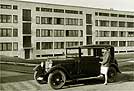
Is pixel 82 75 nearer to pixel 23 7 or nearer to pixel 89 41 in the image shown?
pixel 23 7

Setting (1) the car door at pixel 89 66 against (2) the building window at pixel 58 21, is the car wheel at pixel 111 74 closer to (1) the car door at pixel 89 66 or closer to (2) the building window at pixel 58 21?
(1) the car door at pixel 89 66

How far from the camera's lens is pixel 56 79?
1054 cm

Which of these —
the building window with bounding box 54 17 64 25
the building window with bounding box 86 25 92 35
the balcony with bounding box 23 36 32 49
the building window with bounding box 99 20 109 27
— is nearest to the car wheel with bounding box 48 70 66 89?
the balcony with bounding box 23 36 32 49

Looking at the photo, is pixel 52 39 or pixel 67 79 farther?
pixel 52 39

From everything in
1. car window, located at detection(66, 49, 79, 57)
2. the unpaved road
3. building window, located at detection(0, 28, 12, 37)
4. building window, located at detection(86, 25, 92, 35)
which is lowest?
the unpaved road

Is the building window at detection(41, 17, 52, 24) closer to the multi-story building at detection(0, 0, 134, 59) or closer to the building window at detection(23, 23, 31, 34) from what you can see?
the multi-story building at detection(0, 0, 134, 59)

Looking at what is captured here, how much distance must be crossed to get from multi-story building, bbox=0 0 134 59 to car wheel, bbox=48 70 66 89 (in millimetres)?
29229

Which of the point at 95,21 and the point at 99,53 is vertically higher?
the point at 95,21

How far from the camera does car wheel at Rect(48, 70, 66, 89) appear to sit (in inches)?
409

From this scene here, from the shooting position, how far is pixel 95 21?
1893 inches

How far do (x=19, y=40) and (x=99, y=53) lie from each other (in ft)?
96.2

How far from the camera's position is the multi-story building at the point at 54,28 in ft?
129

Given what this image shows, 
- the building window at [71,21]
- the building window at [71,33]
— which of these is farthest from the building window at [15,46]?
the building window at [71,21]

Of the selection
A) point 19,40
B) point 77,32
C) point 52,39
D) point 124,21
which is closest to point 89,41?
point 77,32
